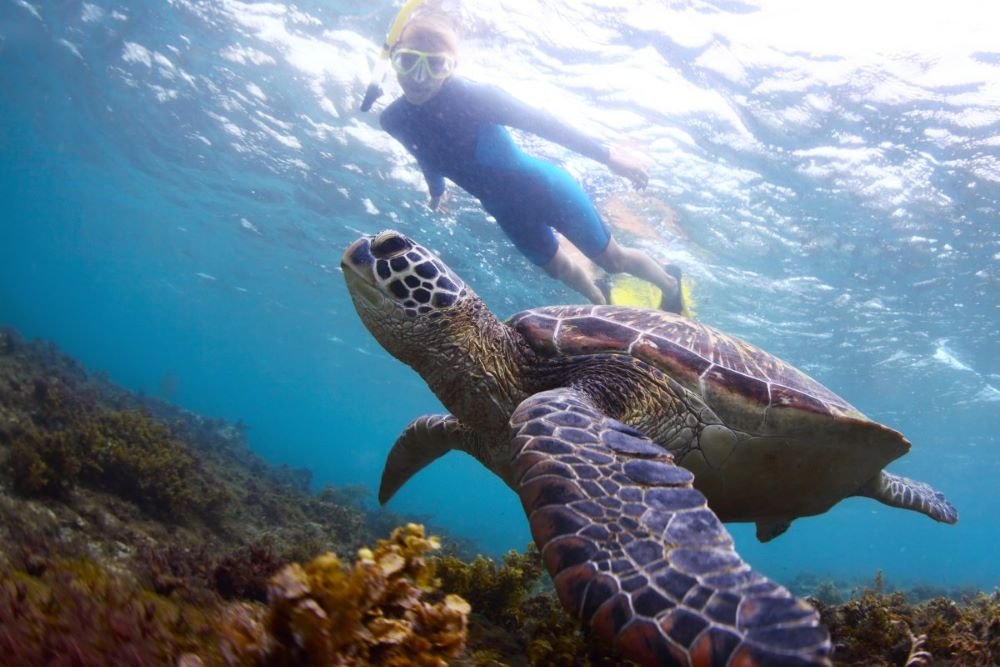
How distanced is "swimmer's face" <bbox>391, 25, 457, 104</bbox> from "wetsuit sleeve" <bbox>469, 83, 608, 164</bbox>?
55 cm

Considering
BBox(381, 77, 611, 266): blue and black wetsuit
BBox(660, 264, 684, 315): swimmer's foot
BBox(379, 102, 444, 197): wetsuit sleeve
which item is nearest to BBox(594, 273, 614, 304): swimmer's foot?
BBox(660, 264, 684, 315): swimmer's foot

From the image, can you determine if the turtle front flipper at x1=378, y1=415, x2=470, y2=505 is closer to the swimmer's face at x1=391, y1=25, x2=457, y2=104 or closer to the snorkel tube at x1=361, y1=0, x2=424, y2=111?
the snorkel tube at x1=361, y1=0, x2=424, y2=111

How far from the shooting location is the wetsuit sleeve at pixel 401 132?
8.03 metres

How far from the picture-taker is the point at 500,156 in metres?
7.90

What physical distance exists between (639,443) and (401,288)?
1.78m

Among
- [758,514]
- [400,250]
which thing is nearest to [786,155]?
[758,514]

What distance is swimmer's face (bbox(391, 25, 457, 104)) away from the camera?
23.0 feet

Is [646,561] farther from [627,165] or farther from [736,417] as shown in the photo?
[627,165]

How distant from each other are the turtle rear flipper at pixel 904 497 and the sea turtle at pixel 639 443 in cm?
3

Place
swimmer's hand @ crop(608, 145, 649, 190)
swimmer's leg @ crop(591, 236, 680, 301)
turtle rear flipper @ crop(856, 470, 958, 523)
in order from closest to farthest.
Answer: turtle rear flipper @ crop(856, 470, 958, 523), swimmer's hand @ crop(608, 145, 649, 190), swimmer's leg @ crop(591, 236, 680, 301)

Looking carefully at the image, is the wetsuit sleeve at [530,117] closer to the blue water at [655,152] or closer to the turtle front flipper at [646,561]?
the blue water at [655,152]

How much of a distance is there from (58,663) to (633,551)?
1611mm

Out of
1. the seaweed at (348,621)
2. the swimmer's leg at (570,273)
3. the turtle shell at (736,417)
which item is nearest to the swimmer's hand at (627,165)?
the swimmer's leg at (570,273)

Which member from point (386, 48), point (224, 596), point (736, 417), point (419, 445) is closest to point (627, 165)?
point (386, 48)
